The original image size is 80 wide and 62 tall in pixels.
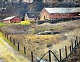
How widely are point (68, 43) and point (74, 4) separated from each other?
5373 cm

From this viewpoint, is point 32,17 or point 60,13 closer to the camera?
point 60,13

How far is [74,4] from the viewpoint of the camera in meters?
91.8

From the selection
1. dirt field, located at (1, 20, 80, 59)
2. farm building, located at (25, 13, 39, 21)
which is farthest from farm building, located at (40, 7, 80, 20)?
dirt field, located at (1, 20, 80, 59)

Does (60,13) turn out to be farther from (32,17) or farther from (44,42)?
(44,42)

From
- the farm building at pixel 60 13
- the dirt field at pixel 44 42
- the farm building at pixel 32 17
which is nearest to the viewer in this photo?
the dirt field at pixel 44 42

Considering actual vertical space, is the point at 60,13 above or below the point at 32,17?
above

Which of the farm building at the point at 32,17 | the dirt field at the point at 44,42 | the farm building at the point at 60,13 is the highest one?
the dirt field at the point at 44,42

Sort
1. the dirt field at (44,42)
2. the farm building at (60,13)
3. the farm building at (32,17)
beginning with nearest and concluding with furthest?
the dirt field at (44,42) < the farm building at (60,13) < the farm building at (32,17)

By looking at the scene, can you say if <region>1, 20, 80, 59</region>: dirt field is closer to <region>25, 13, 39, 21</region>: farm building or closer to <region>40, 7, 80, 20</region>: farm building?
<region>40, 7, 80, 20</region>: farm building

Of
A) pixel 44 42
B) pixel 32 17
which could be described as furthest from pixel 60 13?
pixel 44 42

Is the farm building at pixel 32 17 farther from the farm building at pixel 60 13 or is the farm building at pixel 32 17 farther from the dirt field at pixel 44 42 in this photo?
the dirt field at pixel 44 42

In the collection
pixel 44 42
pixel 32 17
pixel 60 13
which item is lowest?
pixel 32 17

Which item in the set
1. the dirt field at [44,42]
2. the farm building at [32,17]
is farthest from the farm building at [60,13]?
the dirt field at [44,42]

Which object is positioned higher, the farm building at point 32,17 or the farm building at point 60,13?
the farm building at point 60,13
